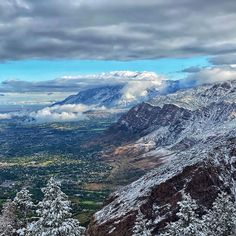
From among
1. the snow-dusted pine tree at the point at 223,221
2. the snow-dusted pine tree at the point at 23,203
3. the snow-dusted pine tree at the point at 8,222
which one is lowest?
the snow-dusted pine tree at the point at 223,221

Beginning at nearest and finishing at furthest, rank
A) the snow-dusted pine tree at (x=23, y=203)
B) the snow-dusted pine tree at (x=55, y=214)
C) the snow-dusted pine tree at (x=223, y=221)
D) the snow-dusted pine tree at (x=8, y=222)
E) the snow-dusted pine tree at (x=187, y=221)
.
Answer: the snow-dusted pine tree at (x=55, y=214) → the snow-dusted pine tree at (x=187, y=221) → the snow-dusted pine tree at (x=23, y=203) → the snow-dusted pine tree at (x=8, y=222) → the snow-dusted pine tree at (x=223, y=221)

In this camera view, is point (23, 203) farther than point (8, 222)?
No

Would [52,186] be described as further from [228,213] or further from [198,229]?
[228,213]

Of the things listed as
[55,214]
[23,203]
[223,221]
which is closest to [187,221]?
[223,221]

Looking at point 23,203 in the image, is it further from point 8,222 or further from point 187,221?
point 187,221

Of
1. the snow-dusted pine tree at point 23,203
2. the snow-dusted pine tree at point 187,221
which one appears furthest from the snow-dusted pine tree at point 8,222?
the snow-dusted pine tree at point 187,221

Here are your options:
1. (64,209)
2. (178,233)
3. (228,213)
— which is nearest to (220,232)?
(228,213)

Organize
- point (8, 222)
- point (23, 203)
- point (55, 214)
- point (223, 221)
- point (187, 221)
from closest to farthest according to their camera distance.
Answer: point (55, 214)
point (187, 221)
point (23, 203)
point (8, 222)
point (223, 221)

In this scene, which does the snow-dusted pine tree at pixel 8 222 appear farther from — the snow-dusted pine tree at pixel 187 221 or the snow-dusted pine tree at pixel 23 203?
the snow-dusted pine tree at pixel 187 221

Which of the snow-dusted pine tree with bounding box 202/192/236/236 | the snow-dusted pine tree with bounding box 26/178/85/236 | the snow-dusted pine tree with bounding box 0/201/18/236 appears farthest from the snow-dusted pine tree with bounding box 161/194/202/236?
the snow-dusted pine tree with bounding box 0/201/18/236
